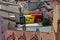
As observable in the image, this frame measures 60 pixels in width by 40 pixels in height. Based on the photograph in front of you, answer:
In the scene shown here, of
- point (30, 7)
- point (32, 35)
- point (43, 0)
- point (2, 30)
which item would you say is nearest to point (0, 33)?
point (2, 30)

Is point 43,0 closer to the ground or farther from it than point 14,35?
farther from it

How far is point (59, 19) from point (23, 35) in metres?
0.93

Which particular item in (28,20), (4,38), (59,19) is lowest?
(28,20)

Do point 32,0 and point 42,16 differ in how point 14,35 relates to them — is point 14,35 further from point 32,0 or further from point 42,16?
point 32,0

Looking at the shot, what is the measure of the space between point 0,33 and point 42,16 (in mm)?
7272

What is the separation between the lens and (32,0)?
10.6m

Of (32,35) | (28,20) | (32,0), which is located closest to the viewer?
(32,35)

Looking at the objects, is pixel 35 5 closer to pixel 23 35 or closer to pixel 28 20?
pixel 28 20

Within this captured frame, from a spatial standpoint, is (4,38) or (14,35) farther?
(14,35)

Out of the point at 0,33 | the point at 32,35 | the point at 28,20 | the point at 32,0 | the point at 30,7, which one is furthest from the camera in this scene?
the point at 32,0

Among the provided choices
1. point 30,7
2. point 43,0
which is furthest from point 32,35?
point 43,0

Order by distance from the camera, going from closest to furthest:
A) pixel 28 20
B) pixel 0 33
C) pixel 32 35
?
1. pixel 0 33
2. pixel 32 35
3. pixel 28 20

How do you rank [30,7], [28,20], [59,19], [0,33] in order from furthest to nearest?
[30,7]
[28,20]
[59,19]
[0,33]

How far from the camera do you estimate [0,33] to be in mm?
301
